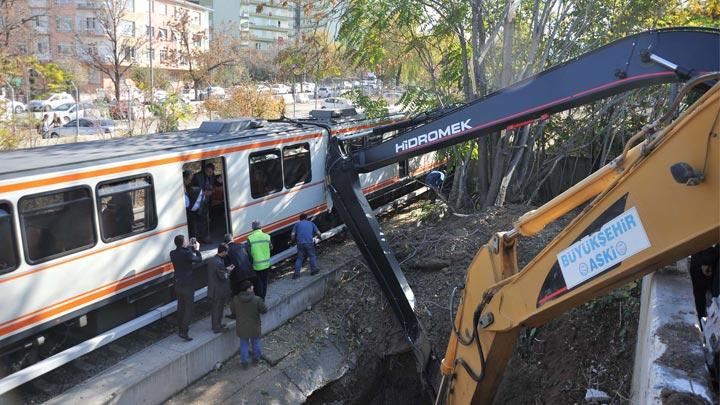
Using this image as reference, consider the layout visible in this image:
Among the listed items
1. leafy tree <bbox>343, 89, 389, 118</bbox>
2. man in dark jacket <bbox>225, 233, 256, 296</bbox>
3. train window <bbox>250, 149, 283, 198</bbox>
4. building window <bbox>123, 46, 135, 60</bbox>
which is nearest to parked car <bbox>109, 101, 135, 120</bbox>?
building window <bbox>123, 46, 135, 60</bbox>

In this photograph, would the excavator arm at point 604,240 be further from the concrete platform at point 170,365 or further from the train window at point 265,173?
the train window at point 265,173

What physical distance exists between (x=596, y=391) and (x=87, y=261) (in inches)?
239

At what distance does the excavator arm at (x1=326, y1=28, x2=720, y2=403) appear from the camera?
345cm

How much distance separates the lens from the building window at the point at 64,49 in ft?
126

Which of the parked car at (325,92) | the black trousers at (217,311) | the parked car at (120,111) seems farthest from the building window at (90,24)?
the black trousers at (217,311)

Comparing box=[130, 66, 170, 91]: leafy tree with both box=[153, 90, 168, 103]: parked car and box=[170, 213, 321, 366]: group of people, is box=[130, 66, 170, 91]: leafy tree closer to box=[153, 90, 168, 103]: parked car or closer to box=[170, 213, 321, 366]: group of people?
box=[153, 90, 168, 103]: parked car

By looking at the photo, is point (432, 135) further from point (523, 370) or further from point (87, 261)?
point (87, 261)

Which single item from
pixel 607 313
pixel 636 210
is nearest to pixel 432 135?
pixel 607 313

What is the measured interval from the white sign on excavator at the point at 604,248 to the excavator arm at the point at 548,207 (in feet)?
0.06

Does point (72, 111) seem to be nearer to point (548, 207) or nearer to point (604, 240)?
point (548, 207)

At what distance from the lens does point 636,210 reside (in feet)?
10.9

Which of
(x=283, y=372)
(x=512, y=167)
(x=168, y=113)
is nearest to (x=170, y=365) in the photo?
(x=283, y=372)

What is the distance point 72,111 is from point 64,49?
42.6ft

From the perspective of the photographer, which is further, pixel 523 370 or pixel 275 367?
pixel 275 367
